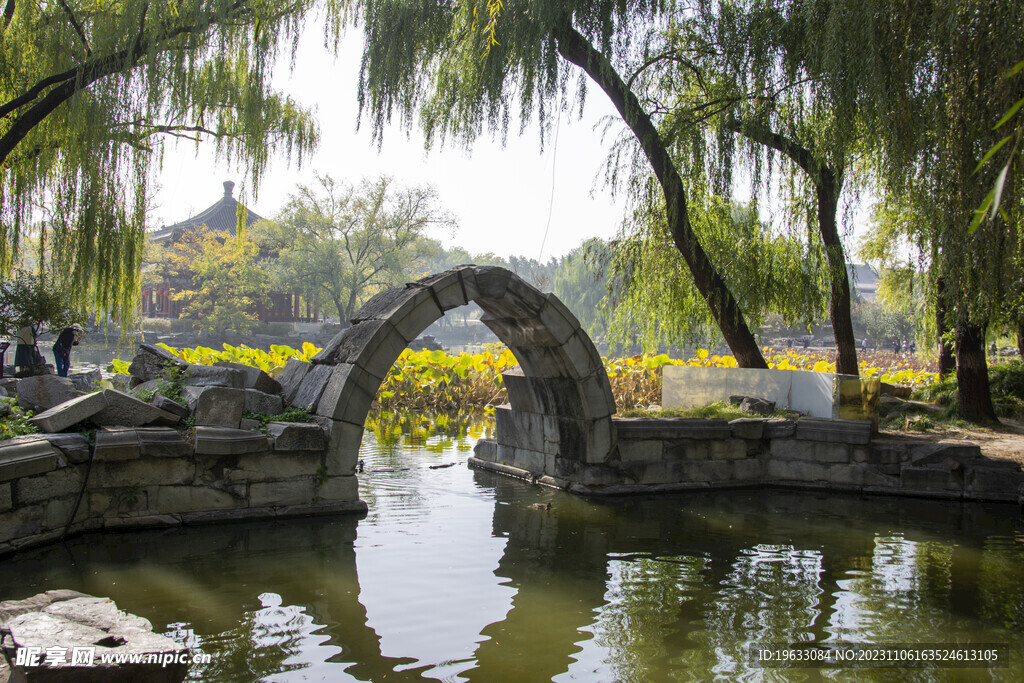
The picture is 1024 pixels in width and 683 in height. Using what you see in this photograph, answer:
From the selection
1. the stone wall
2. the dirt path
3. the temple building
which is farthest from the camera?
the temple building

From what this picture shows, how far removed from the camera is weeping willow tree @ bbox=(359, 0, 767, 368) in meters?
8.02

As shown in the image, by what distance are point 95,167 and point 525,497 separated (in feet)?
17.3

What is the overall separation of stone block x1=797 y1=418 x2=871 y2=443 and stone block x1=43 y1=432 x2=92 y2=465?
679 cm

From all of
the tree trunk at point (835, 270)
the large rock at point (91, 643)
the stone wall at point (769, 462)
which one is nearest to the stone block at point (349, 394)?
the stone wall at point (769, 462)

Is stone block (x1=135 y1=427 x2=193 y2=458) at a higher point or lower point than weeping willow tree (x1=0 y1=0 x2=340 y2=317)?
lower

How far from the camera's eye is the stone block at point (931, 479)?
7828 mm

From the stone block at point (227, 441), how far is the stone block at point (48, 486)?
84 centimetres

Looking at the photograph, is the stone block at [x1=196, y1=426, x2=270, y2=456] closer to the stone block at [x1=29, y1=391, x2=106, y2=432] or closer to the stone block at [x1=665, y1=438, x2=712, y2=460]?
the stone block at [x1=29, y1=391, x2=106, y2=432]

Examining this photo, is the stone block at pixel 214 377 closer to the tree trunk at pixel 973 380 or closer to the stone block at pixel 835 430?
the stone block at pixel 835 430

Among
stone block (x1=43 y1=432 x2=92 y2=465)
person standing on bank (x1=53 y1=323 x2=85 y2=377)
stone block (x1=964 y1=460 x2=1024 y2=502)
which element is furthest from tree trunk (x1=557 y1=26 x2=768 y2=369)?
person standing on bank (x1=53 y1=323 x2=85 y2=377)

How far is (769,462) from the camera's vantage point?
8.52m

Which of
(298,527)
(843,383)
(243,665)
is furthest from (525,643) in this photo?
(843,383)

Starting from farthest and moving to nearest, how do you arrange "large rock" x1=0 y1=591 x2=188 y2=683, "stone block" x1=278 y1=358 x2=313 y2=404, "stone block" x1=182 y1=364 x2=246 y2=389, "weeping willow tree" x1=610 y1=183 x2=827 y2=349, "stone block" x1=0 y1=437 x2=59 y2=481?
"weeping willow tree" x1=610 y1=183 x2=827 y2=349 → "stone block" x1=278 y1=358 x2=313 y2=404 → "stone block" x1=182 y1=364 x2=246 y2=389 → "stone block" x1=0 y1=437 x2=59 y2=481 → "large rock" x1=0 y1=591 x2=188 y2=683

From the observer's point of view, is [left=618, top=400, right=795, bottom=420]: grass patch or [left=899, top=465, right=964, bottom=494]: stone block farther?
[left=618, top=400, right=795, bottom=420]: grass patch
